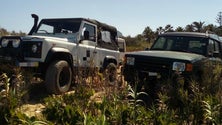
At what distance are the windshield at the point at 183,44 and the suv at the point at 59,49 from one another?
165 cm

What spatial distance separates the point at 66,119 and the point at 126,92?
2.69 feet

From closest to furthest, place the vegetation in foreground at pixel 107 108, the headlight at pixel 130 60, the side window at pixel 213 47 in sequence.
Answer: the vegetation in foreground at pixel 107 108 < the headlight at pixel 130 60 < the side window at pixel 213 47

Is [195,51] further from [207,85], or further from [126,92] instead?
[126,92]

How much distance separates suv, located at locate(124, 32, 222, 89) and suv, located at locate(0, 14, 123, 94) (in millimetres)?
609

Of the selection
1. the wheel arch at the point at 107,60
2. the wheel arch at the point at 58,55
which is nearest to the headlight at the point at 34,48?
the wheel arch at the point at 58,55

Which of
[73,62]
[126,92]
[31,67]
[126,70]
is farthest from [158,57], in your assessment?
[126,92]

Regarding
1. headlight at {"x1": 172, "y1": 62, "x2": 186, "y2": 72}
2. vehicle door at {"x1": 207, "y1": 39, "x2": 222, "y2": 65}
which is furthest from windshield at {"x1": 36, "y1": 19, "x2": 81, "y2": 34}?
vehicle door at {"x1": 207, "y1": 39, "x2": 222, "y2": 65}

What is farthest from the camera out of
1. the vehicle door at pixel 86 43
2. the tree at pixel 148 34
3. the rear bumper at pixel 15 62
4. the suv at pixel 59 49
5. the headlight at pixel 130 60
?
the tree at pixel 148 34

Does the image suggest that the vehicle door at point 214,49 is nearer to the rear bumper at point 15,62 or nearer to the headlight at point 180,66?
the headlight at point 180,66

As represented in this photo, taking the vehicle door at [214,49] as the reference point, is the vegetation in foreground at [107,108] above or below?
below

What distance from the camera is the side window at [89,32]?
8766 mm

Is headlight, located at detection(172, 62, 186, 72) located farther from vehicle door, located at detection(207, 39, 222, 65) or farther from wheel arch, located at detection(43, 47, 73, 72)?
wheel arch, located at detection(43, 47, 73, 72)

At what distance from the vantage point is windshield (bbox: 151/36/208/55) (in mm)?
8156

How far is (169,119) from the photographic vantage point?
12.3ft
